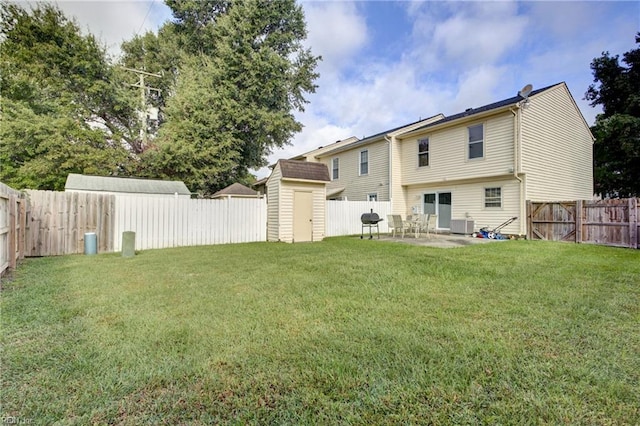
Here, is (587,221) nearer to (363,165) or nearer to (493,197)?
(493,197)

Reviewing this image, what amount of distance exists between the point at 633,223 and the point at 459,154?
6.25m

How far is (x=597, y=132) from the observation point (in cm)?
1797

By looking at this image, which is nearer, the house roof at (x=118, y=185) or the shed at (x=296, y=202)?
the shed at (x=296, y=202)

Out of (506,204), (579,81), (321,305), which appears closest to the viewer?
(321,305)

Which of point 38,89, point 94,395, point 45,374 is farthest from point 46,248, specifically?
point 38,89

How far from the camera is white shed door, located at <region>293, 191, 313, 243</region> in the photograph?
11.5 metres

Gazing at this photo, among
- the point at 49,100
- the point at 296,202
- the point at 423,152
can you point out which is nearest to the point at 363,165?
the point at 423,152

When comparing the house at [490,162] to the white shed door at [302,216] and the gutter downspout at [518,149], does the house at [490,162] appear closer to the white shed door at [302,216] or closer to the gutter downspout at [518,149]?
the gutter downspout at [518,149]

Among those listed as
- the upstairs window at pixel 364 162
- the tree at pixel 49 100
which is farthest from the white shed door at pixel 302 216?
the tree at pixel 49 100

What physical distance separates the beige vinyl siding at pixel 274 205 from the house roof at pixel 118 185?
725 centimetres

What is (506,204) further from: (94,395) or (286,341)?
(94,395)

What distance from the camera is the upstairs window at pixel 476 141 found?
12805 millimetres

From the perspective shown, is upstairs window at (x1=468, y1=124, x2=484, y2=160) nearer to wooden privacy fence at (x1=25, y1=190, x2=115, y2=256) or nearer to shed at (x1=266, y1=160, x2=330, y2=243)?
shed at (x1=266, y1=160, x2=330, y2=243)

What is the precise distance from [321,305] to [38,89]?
74.9 ft
